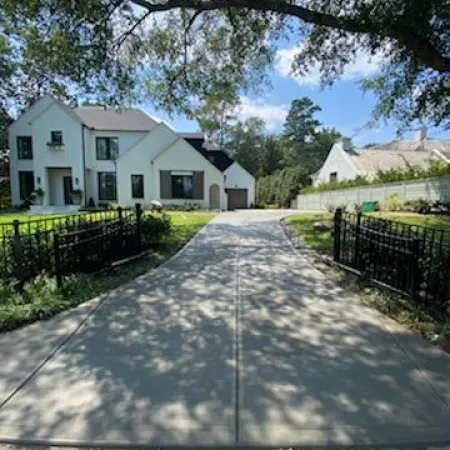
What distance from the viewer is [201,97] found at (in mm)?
13062

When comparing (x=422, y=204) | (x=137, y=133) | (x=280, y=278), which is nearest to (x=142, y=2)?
(x=280, y=278)

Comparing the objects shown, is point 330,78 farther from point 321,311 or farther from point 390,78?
point 321,311

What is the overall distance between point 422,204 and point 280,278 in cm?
1259

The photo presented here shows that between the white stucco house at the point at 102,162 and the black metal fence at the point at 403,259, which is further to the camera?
the white stucco house at the point at 102,162

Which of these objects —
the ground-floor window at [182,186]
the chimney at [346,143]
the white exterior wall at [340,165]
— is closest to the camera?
the ground-floor window at [182,186]

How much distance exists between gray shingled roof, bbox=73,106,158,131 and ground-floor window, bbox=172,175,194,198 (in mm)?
4875

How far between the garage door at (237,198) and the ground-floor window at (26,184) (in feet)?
51.0

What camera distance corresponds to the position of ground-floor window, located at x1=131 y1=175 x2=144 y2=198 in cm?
2697

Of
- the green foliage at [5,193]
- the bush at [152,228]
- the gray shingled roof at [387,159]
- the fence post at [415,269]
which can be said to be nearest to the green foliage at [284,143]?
the gray shingled roof at [387,159]

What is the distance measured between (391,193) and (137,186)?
56.6 feet

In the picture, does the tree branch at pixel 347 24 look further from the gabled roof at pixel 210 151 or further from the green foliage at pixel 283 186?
the green foliage at pixel 283 186

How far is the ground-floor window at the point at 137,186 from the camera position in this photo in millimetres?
26969

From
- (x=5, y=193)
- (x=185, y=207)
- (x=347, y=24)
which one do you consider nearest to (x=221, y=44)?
(x=347, y=24)

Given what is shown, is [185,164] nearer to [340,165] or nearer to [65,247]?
[340,165]
